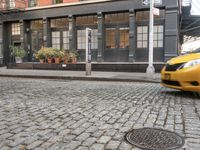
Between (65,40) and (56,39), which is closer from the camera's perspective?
(65,40)

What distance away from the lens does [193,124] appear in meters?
4.55

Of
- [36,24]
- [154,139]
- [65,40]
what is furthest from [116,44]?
[154,139]

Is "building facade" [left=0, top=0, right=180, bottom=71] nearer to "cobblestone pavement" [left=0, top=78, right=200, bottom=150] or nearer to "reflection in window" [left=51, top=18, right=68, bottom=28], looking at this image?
"reflection in window" [left=51, top=18, right=68, bottom=28]

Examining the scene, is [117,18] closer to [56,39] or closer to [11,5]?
[56,39]

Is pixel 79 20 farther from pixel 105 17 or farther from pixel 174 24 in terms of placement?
pixel 174 24

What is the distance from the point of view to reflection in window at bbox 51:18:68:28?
21344 millimetres

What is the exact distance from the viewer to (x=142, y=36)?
1856 centimetres

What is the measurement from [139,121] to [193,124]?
93cm

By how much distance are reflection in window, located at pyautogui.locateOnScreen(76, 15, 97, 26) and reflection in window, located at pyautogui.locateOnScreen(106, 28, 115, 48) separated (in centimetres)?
136

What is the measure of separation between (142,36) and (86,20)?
4.76 meters

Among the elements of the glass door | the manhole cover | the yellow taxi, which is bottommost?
the manhole cover

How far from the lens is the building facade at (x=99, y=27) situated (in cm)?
1777

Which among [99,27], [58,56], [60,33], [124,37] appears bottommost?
[58,56]

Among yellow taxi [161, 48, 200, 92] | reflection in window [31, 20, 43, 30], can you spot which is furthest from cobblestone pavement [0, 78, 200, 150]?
reflection in window [31, 20, 43, 30]
